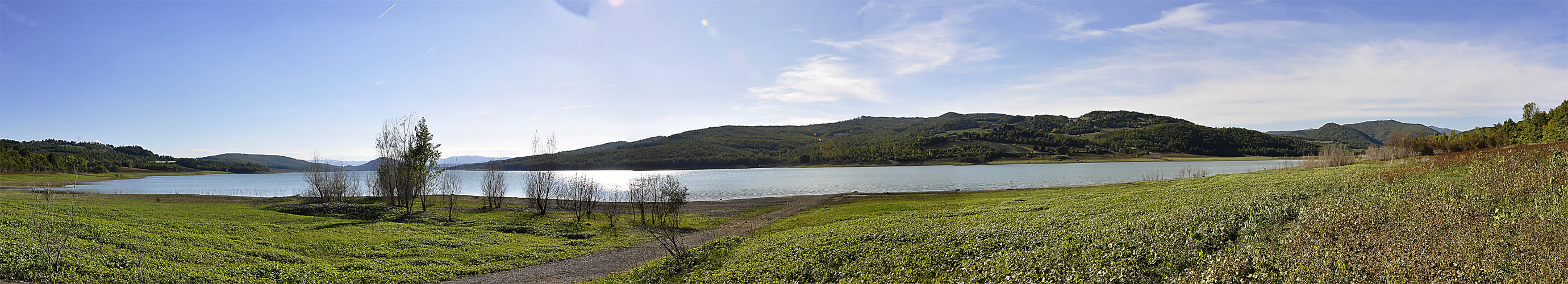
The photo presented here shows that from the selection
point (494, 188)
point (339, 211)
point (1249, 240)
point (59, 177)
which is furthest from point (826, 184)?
point (59, 177)

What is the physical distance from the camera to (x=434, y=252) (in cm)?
2277

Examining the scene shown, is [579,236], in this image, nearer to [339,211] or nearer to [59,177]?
[339,211]

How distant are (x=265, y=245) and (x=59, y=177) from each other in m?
108

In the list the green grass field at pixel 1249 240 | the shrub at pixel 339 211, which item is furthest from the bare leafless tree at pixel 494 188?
the green grass field at pixel 1249 240

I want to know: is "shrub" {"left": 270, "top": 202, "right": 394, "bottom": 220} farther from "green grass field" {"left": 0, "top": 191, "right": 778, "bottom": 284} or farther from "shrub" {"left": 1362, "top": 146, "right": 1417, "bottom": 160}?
"shrub" {"left": 1362, "top": 146, "right": 1417, "bottom": 160}

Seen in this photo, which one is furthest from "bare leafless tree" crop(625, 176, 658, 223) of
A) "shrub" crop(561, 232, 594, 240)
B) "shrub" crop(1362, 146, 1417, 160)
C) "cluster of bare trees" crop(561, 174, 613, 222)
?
"shrub" crop(1362, 146, 1417, 160)

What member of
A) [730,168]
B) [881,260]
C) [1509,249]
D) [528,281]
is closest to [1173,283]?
[1509,249]

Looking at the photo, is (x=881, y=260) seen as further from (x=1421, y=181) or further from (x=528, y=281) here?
(x=1421, y=181)

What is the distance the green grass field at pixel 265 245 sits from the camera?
14.9m

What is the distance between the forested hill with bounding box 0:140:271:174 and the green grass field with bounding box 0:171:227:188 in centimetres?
142

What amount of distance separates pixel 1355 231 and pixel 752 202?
1904 inches

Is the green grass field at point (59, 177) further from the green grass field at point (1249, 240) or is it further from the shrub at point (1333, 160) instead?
the shrub at point (1333, 160)

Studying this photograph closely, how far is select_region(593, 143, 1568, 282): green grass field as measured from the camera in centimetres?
791

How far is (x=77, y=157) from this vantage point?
108875 millimetres
